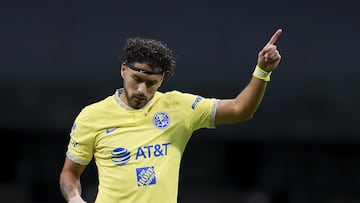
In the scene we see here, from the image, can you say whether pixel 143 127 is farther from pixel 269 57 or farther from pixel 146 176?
pixel 269 57

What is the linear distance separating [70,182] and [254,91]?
92 cm

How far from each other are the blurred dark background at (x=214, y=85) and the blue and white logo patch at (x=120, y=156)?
2276mm

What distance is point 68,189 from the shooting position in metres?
4.48

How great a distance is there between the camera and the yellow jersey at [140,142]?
429 centimetres

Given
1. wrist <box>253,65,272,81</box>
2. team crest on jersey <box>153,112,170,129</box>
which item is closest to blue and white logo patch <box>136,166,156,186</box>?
team crest on jersey <box>153,112,170,129</box>

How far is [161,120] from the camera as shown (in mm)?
4387

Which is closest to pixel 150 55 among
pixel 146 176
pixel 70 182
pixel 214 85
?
pixel 146 176

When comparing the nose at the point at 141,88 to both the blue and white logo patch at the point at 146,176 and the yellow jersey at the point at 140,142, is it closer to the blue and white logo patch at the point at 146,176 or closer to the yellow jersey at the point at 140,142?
the yellow jersey at the point at 140,142

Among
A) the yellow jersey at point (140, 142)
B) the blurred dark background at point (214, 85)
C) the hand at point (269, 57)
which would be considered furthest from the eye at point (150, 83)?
the blurred dark background at point (214, 85)

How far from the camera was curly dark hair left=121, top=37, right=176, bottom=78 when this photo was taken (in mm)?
4363

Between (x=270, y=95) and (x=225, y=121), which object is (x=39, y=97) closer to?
(x=270, y=95)

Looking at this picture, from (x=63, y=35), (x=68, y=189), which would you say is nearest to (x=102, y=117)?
(x=68, y=189)

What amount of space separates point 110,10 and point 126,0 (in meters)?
0.12

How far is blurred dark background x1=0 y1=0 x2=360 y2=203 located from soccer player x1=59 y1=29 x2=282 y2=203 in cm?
218
